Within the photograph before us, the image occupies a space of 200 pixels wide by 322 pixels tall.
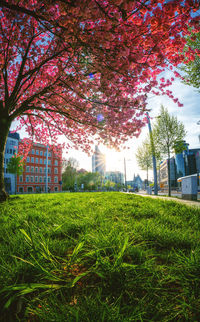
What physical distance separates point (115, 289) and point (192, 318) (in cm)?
44

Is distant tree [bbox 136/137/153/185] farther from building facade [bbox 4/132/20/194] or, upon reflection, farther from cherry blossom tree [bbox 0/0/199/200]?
building facade [bbox 4/132/20/194]

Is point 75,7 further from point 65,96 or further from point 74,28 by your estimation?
point 65,96

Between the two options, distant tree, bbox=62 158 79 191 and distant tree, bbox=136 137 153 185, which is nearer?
distant tree, bbox=136 137 153 185

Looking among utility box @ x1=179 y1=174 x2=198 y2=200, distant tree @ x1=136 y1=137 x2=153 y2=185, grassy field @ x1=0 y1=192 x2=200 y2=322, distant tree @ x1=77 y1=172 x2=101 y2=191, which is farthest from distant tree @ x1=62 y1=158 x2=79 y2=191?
grassy field @ x1=0 y1=192 x2=200 y2=322

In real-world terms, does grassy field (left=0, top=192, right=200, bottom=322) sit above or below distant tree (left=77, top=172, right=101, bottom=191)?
above

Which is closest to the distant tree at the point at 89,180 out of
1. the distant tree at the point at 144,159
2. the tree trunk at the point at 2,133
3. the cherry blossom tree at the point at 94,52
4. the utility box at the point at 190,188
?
the distant tree at the point at 144,159

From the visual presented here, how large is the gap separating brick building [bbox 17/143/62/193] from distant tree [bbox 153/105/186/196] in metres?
37.3

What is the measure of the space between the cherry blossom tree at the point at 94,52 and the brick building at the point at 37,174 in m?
41.6

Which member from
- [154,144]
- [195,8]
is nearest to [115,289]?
[195,8]

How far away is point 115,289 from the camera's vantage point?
1.00 metres

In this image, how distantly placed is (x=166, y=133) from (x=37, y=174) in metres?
47.2

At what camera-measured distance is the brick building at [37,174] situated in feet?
159

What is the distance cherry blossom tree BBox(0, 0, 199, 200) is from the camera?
292 cm

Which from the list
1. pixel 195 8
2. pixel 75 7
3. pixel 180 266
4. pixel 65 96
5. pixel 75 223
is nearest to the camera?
pixel 180 266
